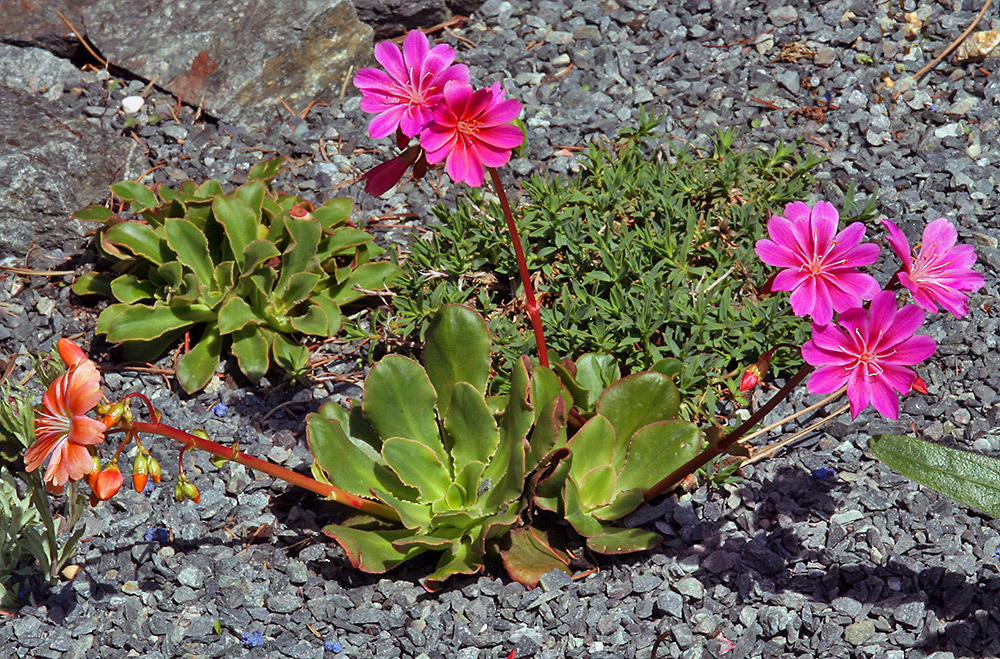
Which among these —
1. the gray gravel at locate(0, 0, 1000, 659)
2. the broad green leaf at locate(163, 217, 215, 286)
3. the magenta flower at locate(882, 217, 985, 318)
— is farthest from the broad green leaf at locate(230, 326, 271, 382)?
the magenta flower at locate(882, 217, 985, 318)

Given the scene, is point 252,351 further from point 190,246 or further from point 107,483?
point 107,483

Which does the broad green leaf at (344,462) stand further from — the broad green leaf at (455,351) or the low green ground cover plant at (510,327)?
the broad green leaf at (455,351)

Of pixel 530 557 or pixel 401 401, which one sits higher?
pixel 401 401

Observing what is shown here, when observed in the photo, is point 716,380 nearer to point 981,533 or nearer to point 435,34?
point 981,533

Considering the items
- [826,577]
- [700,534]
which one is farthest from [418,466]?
[826,577]

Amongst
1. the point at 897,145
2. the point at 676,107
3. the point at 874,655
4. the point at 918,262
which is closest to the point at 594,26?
the point at 676,107

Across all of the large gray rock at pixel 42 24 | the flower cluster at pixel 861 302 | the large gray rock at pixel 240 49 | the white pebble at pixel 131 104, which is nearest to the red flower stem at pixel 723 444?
the flower cluster at pixel 861 302
